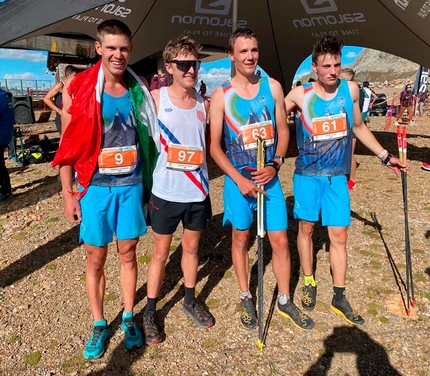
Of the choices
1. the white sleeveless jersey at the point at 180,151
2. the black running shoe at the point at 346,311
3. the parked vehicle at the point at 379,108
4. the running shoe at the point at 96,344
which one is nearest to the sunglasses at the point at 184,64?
the white sleeveless jersey at the point at 180,151

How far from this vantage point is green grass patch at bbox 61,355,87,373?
249cm

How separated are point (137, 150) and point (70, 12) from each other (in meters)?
2.15

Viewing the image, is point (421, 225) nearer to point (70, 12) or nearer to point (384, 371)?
point (384, 371)

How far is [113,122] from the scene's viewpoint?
2340 mm

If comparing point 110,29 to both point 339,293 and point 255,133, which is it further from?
point 339,293

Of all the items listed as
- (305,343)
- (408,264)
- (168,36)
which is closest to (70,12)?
(305,343)

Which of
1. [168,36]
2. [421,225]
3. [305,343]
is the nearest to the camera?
[305,343]

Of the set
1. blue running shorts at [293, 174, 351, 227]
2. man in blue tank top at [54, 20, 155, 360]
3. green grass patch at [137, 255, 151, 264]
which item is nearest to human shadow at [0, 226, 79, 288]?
green grass patch at [137, 255, 151, 264]

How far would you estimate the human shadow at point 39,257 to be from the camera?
12.3 feet

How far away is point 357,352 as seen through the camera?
260 centimetres

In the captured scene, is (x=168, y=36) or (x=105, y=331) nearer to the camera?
(x=105, y=331)

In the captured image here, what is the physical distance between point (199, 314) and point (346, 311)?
1272mm

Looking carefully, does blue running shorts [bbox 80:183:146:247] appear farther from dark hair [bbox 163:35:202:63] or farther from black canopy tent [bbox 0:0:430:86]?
black canopy tent [bbox 0:0:430:86]

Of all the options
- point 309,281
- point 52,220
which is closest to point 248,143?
point 309,281
